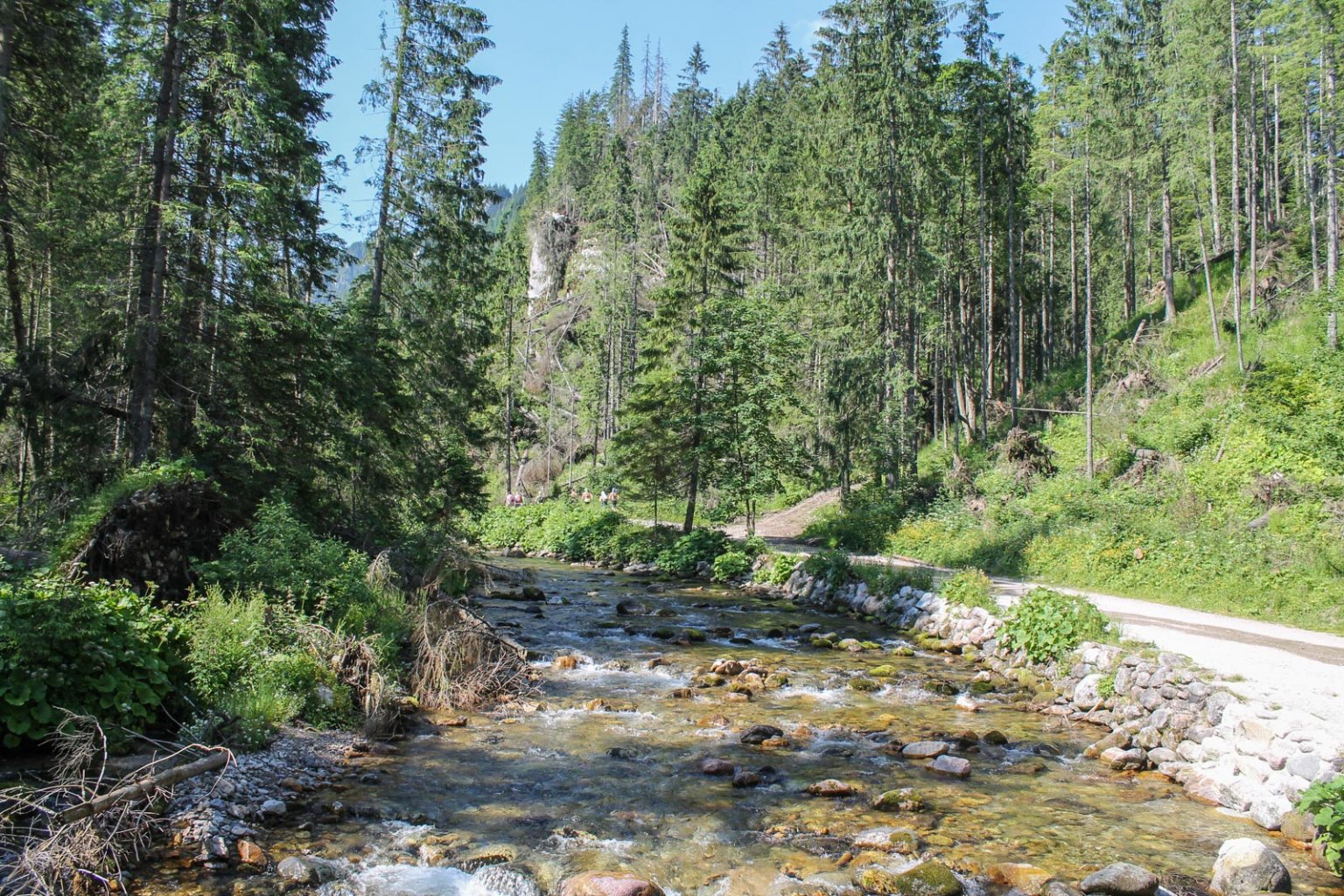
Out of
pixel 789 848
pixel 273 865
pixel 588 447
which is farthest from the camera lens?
pixel 588 447

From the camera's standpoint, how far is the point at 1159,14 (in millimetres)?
36125

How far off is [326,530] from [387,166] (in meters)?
9.27

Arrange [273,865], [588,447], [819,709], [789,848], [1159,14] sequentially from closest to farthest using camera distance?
[273,865] → [789,848] → [819,709] → [1159,14] → [588,447]

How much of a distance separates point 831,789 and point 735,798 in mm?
956

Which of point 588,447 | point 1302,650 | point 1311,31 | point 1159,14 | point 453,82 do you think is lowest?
point 1302,650

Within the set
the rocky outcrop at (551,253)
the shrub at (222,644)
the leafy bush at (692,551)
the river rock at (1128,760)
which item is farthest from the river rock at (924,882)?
the rocky outcrop at (551,253)

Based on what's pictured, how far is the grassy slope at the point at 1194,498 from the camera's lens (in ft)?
47.0

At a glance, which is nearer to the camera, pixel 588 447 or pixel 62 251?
pixel 62 251

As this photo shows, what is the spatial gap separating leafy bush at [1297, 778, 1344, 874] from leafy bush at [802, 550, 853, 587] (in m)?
13.0

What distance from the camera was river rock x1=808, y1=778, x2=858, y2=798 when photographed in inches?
301

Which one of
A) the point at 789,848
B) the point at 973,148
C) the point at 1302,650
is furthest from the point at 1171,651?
the point at 973,148

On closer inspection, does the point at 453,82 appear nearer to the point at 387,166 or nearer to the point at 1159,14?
the point at 387,166

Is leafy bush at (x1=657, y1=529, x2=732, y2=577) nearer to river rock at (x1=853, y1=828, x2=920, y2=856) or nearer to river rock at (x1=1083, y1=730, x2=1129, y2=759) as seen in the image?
river rock at (x1=1083, y1=730, x2=1129, y2=759)

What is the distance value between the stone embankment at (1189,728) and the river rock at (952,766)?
1749 mm
